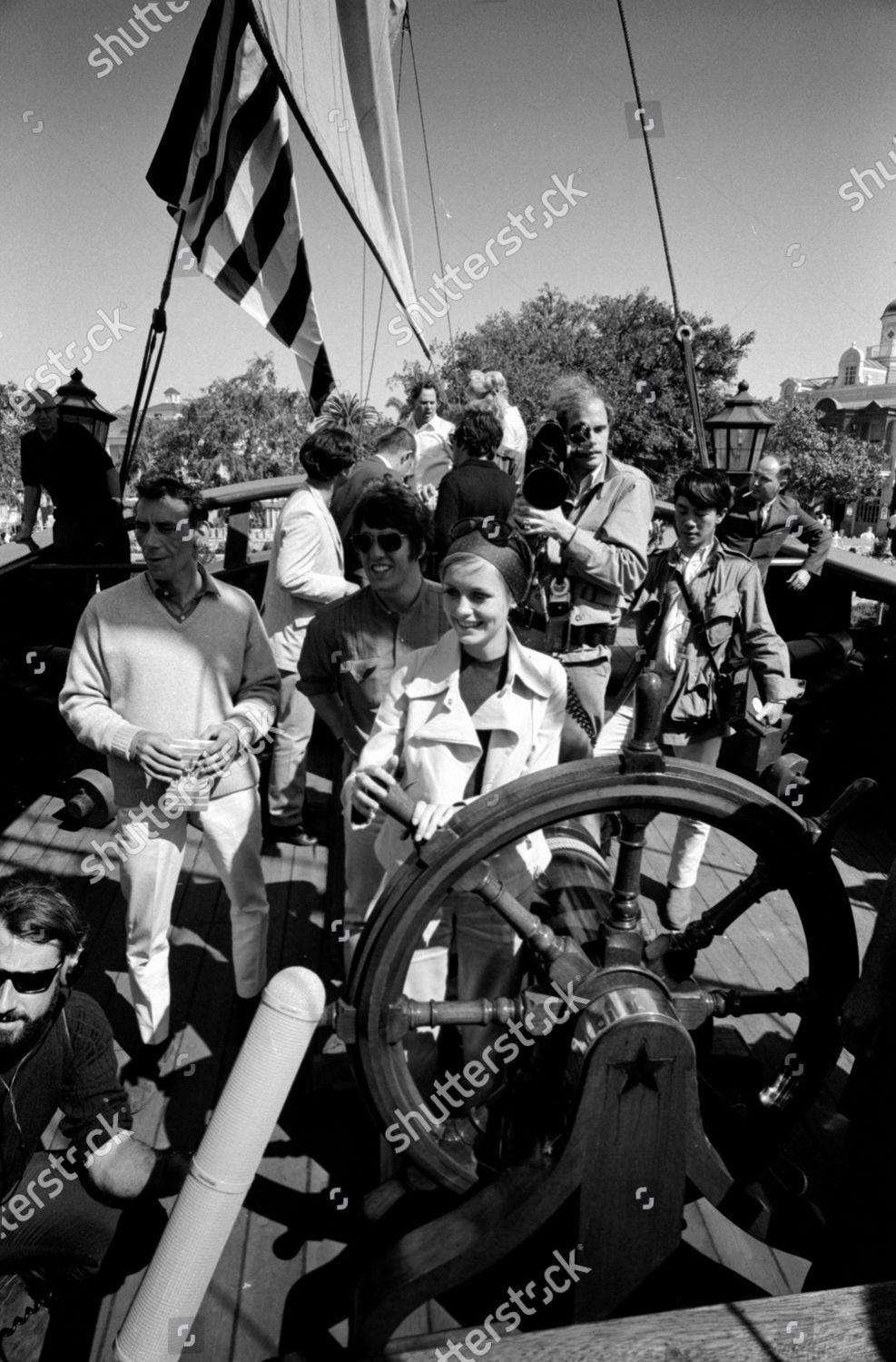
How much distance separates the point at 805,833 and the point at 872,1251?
0.63m

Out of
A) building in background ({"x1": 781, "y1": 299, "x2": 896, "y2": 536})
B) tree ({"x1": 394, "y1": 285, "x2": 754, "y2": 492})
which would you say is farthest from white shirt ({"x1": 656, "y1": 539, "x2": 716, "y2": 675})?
building in background ({"x1": 781, "y1": 299, "x2": 896, "y2": 536})

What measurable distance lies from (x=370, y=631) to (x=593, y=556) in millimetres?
735

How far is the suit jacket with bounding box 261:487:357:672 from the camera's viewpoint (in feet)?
10.8

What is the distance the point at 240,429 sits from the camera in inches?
1885

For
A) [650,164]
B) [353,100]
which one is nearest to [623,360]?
[353,100]

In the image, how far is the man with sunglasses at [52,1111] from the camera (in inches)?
59.4

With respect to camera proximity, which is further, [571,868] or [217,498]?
[217,498]

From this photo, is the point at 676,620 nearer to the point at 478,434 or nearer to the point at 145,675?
the point at 478,434

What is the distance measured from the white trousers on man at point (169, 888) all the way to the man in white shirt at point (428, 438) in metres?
3.57

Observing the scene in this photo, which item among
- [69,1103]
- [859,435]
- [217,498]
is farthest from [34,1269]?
[859,435]

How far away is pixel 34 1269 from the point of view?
157cm

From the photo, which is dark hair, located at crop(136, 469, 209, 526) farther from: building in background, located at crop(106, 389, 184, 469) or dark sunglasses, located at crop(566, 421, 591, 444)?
building in background, located at crop(106, 389, 184, 469)

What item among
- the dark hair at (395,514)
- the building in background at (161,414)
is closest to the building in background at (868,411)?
the building in background at (161,414)

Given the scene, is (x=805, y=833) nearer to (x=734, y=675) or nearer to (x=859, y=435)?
(x=734, y=675)
